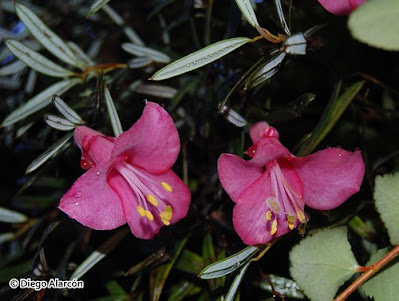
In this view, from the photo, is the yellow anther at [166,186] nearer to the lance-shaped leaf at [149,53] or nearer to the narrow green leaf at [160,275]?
the narrow green leaf at [160,275]

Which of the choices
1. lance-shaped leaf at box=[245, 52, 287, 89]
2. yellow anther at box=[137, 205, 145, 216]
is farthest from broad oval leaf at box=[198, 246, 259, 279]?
lance-shaped leaf at box=[245, 52, 287, 89]

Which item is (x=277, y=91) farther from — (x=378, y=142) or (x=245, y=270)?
(x=245, y=270)

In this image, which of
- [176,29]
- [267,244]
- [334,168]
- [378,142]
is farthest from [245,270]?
[176,29]

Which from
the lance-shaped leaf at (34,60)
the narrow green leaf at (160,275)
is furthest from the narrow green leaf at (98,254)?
the lance-shaped leaf at (34,60)

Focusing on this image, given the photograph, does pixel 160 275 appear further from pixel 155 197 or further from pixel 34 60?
pixel 34 60

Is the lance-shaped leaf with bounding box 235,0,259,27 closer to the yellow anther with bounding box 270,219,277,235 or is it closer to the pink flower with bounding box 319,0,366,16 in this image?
the pink flower with bounding box 319,0,366,16

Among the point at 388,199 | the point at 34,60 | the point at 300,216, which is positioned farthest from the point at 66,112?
the point at 388,199
